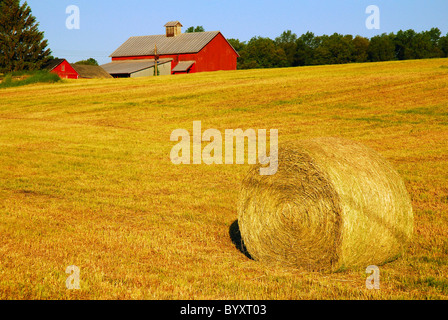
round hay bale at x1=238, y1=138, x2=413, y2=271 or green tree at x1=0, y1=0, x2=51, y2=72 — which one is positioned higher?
green tree at x1=0, y1=0, x2=51, y2=72

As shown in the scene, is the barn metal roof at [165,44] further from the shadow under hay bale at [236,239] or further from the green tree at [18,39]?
the shadow under hay bale at [236,239]

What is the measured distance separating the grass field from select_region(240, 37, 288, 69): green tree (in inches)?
3536

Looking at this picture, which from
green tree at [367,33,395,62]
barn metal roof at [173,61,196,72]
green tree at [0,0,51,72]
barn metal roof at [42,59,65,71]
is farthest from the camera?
green tree at [367,33,395,62]

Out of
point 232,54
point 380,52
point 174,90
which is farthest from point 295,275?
point 380,52

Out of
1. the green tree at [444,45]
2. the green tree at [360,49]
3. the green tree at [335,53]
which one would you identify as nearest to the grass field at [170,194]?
the green tree at [335,53]

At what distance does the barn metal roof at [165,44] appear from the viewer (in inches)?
2965

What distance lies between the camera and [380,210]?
711cm

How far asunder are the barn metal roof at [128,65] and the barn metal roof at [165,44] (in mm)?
2225

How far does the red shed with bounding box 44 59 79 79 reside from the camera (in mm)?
76312

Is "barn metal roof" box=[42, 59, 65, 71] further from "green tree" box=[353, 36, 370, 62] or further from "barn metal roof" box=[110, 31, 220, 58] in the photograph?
"green tree" box=[353, 36, 370, 62]

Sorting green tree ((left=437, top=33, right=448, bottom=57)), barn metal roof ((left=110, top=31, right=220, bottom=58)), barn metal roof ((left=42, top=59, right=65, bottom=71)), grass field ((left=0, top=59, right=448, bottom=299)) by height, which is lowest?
grass field ((left=0, top=59, right=448, bottom=299))

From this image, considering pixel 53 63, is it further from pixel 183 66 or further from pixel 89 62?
pixel 89 62

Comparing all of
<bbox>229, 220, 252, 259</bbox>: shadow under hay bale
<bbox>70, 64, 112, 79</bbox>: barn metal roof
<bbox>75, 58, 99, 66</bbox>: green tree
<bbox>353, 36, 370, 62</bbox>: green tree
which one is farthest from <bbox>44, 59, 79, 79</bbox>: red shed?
<bbox>229, 220, 252, 259</bbox>: shadow under hay bale

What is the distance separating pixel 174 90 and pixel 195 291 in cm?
3434
